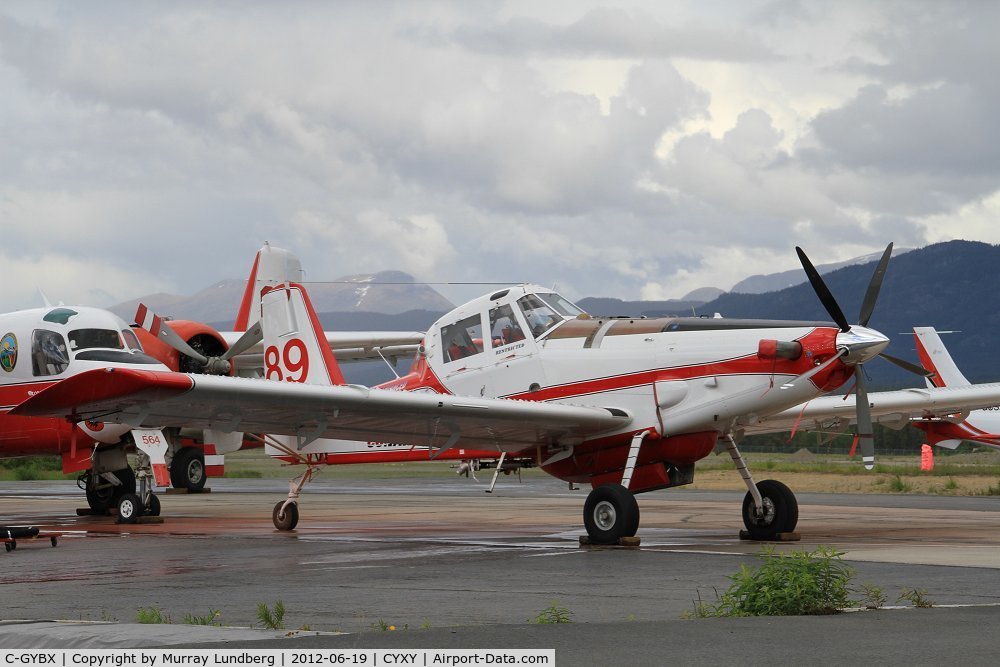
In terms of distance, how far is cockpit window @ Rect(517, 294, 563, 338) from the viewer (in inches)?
613

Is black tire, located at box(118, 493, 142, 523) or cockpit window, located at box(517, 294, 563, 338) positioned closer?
cockpit window, located at box(517, 294, 563, 338)

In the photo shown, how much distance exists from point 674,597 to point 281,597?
9.41 feet

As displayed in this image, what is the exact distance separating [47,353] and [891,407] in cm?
1361

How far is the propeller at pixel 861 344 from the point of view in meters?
13.6

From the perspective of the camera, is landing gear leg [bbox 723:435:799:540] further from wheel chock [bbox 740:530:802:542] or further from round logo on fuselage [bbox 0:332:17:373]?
round logo on fuselage [bbox 0:332:17:373]

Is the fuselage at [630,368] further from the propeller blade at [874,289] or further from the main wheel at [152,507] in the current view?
the main wheel at [152,507]

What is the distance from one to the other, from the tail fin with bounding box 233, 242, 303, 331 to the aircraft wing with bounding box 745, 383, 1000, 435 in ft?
35.2

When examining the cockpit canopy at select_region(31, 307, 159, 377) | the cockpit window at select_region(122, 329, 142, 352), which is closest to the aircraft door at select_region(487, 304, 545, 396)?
the cockpit canopy at select_region(31, 307, 159, 377)

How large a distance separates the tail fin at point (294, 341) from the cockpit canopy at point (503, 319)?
94.6 inches

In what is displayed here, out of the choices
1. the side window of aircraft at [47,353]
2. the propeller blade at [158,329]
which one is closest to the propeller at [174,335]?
the propeller blade at [158,329]

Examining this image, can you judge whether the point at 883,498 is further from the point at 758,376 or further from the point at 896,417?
the point at 758,376

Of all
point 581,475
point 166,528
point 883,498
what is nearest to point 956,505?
point 883,498

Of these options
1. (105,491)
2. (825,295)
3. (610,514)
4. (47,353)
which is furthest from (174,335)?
(825,295)
